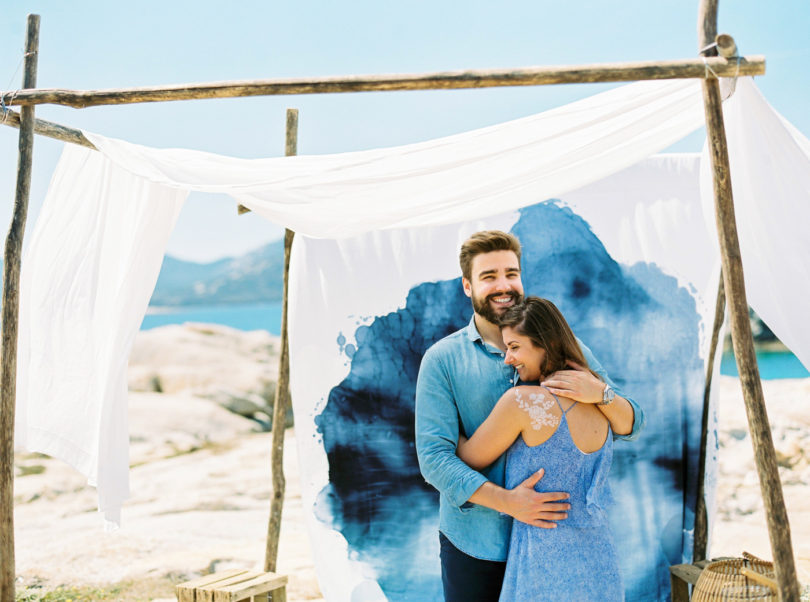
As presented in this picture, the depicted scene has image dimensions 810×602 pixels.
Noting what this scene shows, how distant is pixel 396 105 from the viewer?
48969 mm

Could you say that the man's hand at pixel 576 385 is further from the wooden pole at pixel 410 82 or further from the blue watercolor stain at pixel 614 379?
the blue watercolor stain at pixel 614 379

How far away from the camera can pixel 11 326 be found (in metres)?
2.86

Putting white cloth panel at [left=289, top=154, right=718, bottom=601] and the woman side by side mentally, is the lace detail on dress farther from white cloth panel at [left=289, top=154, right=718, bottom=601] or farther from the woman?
white cloth panel at [left=289, top=154, right=718, bottom=601]

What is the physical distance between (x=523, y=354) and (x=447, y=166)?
32.5 inches

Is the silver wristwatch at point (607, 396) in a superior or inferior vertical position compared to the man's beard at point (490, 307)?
inferior

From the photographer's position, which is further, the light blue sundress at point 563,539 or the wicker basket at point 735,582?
the wicker basket at point 735,582

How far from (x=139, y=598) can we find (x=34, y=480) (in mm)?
4266

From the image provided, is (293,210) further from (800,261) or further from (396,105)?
(396,105)

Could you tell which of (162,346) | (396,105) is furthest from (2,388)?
(396,105)

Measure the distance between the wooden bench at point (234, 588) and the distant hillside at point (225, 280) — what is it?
7833 cm

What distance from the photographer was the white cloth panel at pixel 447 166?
252 cm

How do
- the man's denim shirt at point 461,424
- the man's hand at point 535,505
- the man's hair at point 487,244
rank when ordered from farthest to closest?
1. the man's hair at point 487,244
2. the man's denim shirt at point 461,424
3. the man's hand at point 535,505

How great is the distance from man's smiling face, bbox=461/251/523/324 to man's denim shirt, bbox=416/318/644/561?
0.36 feet

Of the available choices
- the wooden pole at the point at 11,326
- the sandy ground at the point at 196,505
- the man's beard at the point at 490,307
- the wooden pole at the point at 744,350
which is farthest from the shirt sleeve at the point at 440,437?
A: the sandy ground at the point at 196,505
